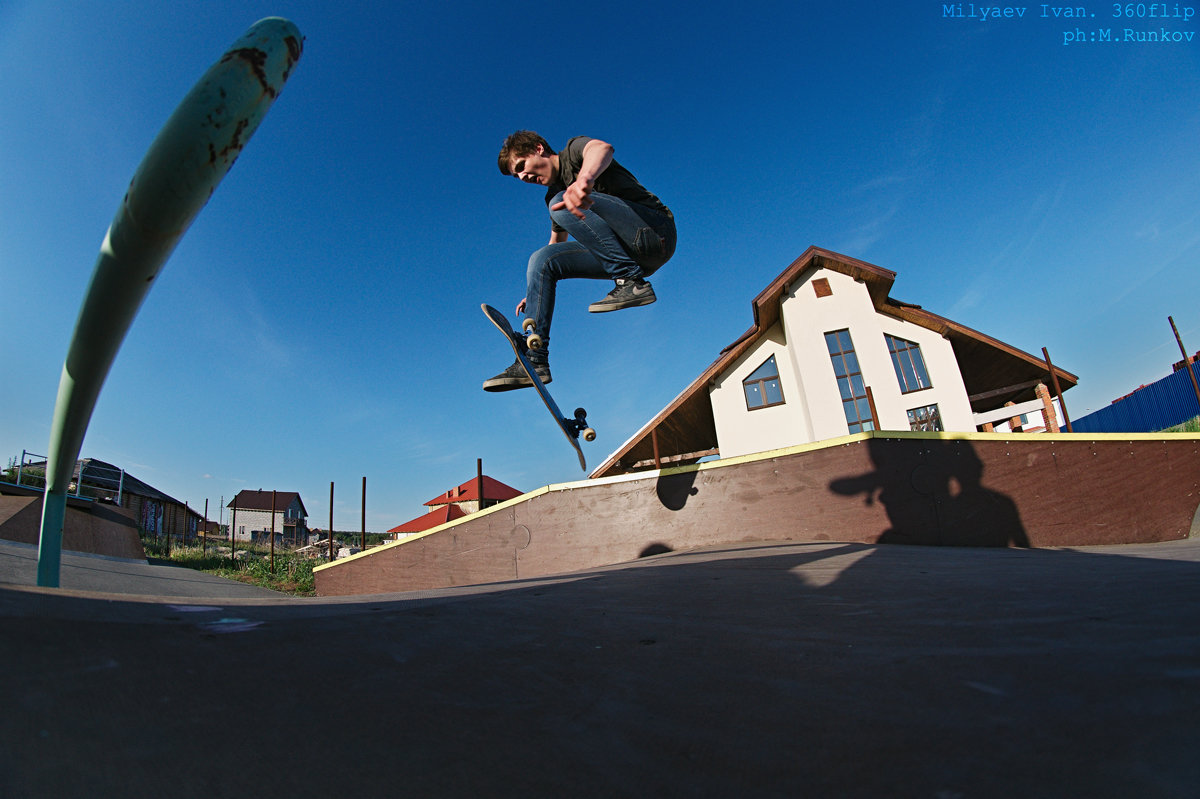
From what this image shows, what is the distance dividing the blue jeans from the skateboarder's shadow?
11.3 ft

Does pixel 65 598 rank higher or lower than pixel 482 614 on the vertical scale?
higher

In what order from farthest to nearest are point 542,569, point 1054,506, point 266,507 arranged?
point 266,507 < point 542,569 < point 1054,506

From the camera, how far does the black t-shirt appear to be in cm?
317

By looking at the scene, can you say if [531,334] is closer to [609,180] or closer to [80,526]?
[609,180]

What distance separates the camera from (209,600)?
51.7 inches

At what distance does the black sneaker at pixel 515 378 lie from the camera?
3984 millimetres

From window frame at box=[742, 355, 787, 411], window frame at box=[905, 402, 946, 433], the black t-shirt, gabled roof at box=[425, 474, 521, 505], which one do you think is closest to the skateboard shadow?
the black t-shirt

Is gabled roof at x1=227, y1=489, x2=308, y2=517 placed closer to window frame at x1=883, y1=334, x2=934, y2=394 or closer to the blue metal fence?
window frame at x1=883, y1=334, x2=934, y2=394

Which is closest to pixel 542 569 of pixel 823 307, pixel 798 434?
pixel 798 434

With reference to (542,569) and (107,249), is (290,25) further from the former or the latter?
(542,569)

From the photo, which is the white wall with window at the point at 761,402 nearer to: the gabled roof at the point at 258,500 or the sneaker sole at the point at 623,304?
the sneaker sole at the point at 623,304

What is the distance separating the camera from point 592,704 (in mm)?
752

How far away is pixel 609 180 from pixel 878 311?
13.9 m

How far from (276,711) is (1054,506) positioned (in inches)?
279
